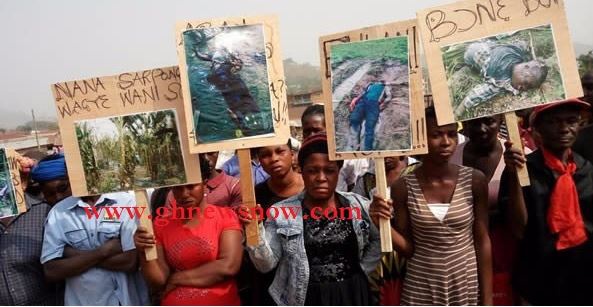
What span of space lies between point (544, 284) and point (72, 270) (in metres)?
2.90

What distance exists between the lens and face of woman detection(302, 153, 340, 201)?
3043 mm

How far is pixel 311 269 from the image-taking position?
296 cm

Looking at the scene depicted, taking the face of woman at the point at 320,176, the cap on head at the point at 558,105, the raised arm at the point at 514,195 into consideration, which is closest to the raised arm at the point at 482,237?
the raised arm at the point at 514,195

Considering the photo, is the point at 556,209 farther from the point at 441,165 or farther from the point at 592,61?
the point at 592,61

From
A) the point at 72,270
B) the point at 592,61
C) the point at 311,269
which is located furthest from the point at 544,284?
the point at 592,61

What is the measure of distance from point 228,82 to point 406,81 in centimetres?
105

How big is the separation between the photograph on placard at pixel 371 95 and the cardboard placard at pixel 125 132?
3.08 ft

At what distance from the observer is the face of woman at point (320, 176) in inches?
120

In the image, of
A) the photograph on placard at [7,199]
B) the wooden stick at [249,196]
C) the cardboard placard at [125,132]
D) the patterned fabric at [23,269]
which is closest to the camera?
the wooden stick at [249,196]

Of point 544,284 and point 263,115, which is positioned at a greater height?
point 263,115

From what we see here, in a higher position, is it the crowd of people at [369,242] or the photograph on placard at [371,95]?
the photograph on placard at [371,95]

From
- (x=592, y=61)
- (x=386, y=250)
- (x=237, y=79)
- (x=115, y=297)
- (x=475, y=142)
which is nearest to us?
(x=386, y=250)

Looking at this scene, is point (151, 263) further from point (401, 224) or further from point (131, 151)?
point (401, 224)

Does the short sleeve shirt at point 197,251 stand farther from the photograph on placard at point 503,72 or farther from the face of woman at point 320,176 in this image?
the photograph on placard at point 503,72
